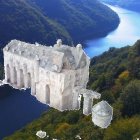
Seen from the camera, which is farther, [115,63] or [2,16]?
[2,16]

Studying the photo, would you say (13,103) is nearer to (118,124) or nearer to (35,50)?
(35,50)

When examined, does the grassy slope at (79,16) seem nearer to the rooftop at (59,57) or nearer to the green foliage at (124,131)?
the rooftop at (59,57)

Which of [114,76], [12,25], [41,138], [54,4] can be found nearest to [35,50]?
[114,76]

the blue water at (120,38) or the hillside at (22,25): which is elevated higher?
the hillside at (22,25)

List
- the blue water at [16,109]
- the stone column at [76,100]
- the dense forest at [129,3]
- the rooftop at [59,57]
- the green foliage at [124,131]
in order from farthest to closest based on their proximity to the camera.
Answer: the dense forest at [129,3]
the stone column at [76,100]
the rooftop at [59,57]
the blue water at [16,109]
the green foliage at [124,131]

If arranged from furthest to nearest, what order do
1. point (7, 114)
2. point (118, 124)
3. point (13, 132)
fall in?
point (7, 114) < point (13, 132) < point (118, 124)

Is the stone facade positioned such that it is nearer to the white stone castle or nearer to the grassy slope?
the white stone castle

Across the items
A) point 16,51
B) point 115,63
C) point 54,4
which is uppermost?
point 16,51

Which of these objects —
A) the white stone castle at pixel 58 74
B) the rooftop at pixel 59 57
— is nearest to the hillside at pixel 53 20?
the white stone castle at pixel 58 74
